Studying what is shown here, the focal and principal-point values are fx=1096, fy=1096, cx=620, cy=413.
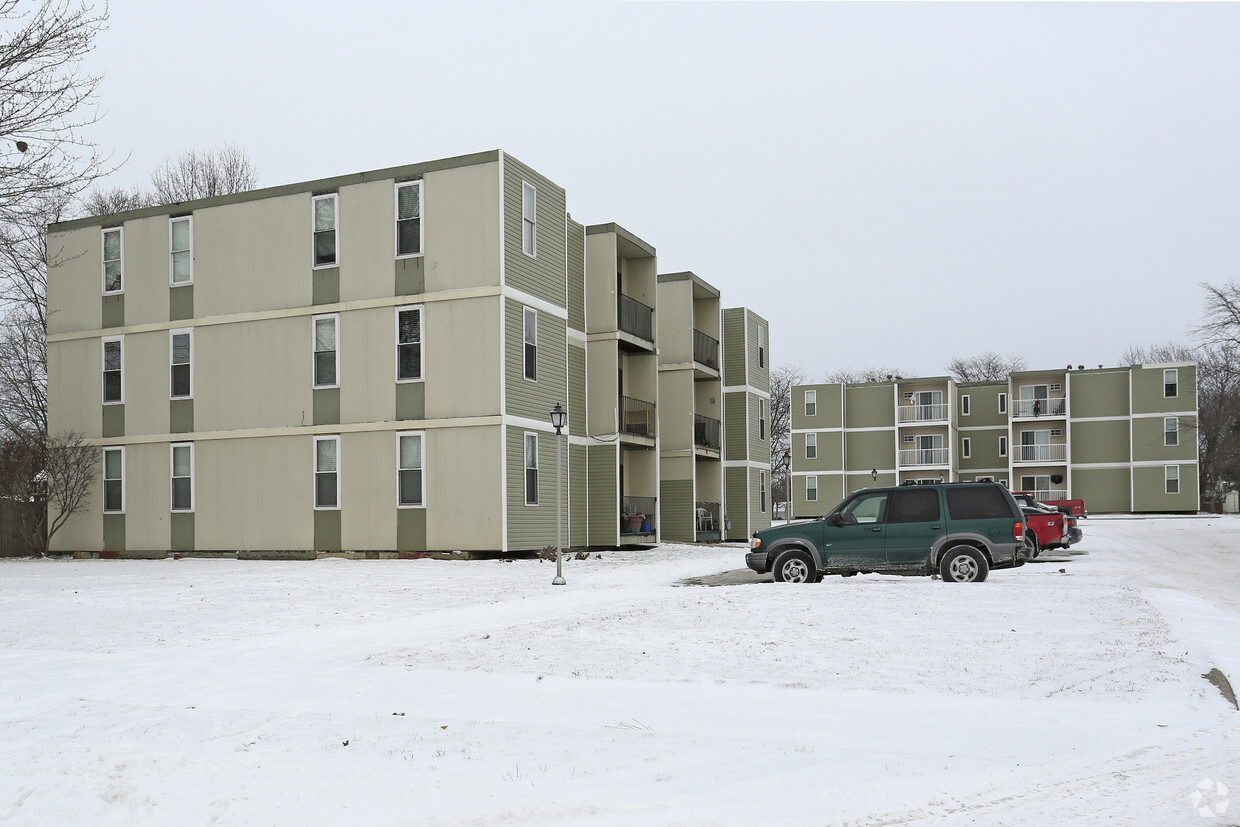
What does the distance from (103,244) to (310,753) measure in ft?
94.1

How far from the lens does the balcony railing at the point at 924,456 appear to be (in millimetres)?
71062

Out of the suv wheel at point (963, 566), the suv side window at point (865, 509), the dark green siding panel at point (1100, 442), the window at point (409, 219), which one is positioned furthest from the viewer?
the dark green siding panel at point (1100, 442)

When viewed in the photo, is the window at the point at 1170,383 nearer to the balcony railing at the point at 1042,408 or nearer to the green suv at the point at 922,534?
the balcony railing at the point at 1042,408

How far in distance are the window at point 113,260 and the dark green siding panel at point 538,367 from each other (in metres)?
12.8

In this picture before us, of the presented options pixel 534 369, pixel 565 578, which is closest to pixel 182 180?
pixel 534 369

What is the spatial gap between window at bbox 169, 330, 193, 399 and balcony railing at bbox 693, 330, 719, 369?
1655 centimetres

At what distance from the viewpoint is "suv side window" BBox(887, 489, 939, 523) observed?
18.2 meters

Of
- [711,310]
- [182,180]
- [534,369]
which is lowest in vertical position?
[534,369]

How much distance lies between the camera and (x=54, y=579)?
21.9 meters

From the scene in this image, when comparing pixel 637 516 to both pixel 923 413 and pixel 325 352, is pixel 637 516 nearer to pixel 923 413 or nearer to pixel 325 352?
pixel 325 352

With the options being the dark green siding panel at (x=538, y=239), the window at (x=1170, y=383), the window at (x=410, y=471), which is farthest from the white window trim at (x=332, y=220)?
the window at (x=1170, y=383)

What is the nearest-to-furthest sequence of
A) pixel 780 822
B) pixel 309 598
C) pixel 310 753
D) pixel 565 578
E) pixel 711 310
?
pixel 780 822
pixel 310 753
pixel 309 598
pixel 565 578
pixel 711 310

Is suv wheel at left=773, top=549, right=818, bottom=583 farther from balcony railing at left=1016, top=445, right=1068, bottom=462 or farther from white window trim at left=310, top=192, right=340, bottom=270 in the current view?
balcony railing at left=1016, top=445, right=1068, bottom=462

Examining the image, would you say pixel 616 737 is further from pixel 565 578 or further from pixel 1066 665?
pixel 565 578
